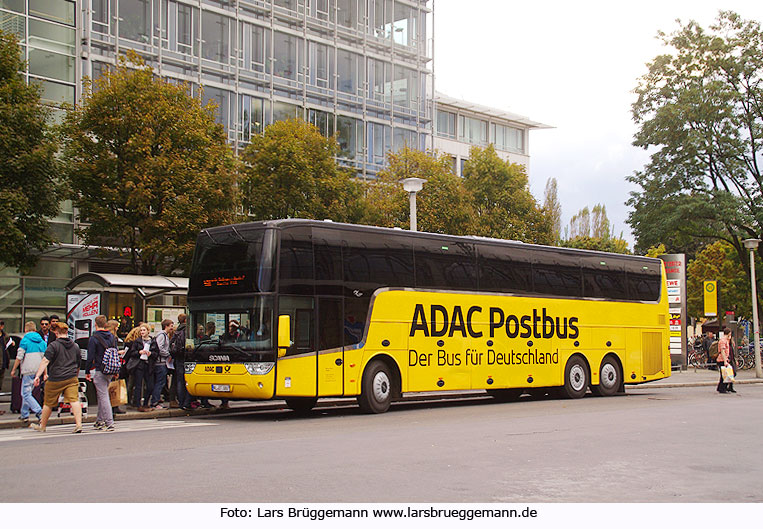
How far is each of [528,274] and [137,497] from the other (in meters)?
15.4

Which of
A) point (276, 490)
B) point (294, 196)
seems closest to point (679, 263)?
point (294, 196)

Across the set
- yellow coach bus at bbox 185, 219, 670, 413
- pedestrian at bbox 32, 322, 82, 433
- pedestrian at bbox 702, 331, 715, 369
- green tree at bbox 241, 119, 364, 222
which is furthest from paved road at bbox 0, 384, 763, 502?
pedestrian at bbox 702, 331, 715, 369

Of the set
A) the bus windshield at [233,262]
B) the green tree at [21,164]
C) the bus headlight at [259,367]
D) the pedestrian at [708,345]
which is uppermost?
the green tree at [21,164]

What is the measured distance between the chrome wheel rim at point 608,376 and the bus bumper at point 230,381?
11218 mm

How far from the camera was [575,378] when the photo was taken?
2320 cm

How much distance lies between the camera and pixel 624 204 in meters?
44.7

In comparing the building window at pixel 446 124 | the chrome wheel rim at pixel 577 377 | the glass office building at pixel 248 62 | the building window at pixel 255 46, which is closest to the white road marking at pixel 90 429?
the chrome wheel rim at pixel 577 377

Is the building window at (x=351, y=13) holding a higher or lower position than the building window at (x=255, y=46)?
higher

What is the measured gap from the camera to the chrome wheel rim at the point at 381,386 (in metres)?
18.1

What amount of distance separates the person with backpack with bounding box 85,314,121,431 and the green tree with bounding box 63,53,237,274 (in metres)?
12.6

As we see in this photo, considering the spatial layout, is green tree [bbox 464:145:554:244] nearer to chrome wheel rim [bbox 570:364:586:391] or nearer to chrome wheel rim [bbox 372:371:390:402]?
chrome wheel rim [bbox 570:364:586:391]

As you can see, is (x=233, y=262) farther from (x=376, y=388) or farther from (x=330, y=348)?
(x=376, y=388)

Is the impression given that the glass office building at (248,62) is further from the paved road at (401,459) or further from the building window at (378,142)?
the paved road at (401,459)

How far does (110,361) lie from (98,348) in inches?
13.3
